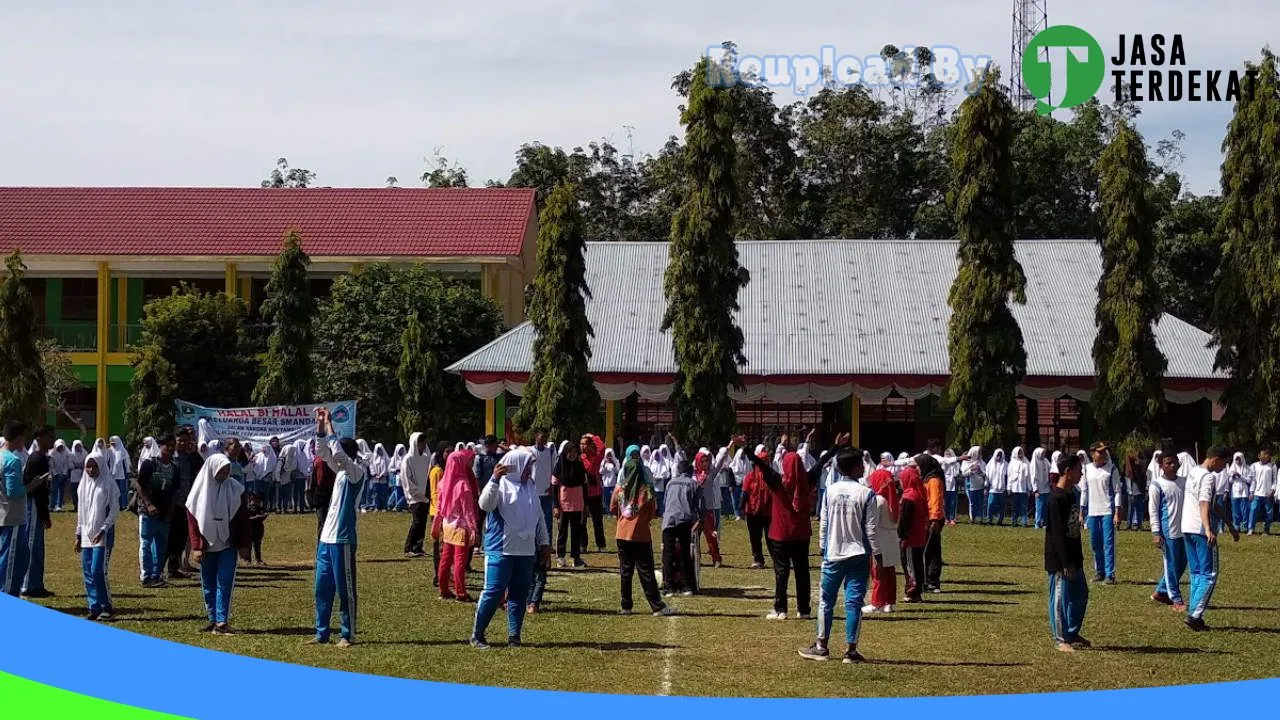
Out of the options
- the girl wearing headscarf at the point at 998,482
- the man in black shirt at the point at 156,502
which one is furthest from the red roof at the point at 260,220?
the man in black shirt at the point at 156,502

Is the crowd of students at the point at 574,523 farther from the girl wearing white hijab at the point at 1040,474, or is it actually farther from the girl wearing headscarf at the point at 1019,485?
the girl wearing headscarf at the point at 1019,485

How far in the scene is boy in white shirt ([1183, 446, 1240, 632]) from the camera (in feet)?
46.9

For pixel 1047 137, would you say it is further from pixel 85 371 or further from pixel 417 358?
pixel 85 371

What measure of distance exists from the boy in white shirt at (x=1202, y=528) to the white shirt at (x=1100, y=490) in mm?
2347

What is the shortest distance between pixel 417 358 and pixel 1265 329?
764 inches

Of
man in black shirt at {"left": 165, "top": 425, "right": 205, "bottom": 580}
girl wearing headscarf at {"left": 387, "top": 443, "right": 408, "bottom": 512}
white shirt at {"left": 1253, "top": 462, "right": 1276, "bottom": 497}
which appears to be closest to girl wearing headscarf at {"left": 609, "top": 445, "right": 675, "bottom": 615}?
man in black shirt at {"left": 165, "top": 425, "right": 205, "bottom": 580}

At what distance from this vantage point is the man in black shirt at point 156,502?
651 inches

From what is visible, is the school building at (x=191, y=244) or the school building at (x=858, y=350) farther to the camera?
the school building at (x=191, y=244)

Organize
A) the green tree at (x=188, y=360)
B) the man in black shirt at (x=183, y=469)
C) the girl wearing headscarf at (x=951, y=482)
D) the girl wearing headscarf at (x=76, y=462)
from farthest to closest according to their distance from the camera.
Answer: the green tree at (x=188, y=360) → the girl wearing headscarf at (x=76, y=462) → the girl wearing headscarf at (x=951, y=482) → the man in black shirt at (x=183, y=469)

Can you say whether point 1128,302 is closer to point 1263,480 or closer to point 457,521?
point 1263,480

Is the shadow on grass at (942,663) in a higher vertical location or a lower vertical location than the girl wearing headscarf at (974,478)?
lower

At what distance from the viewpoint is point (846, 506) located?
487 inches

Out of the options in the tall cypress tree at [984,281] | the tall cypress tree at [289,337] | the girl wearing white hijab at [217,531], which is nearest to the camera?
the girl wearing white hijab at [217,531]

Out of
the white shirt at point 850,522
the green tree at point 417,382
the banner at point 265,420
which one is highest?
the green tree at point 417,382
